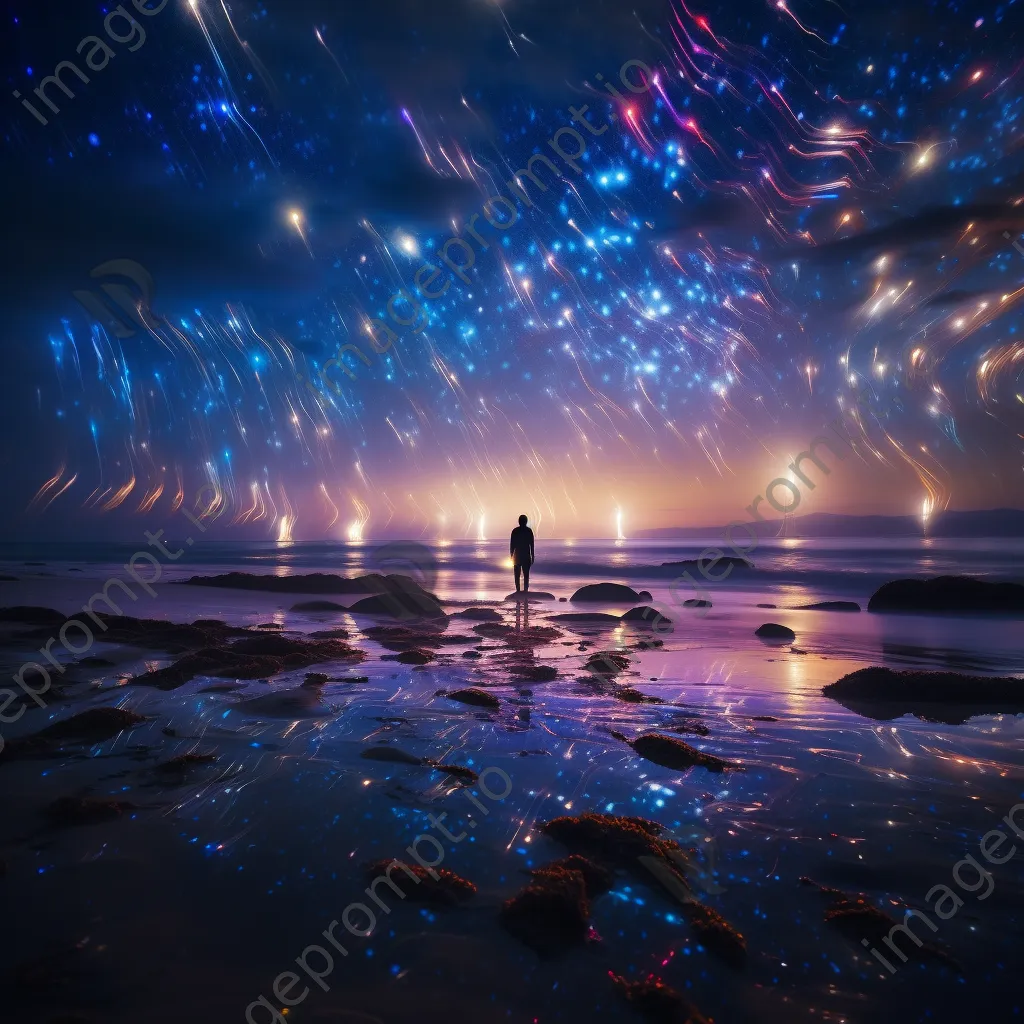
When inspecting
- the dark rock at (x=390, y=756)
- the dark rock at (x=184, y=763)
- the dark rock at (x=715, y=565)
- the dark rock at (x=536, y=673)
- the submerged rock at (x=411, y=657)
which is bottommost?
the dark rock at (x=715, y=565)

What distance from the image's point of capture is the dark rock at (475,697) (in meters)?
4.88

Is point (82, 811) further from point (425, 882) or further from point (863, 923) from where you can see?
point (863, 923)

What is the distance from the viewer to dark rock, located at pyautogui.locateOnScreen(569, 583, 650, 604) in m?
16.1

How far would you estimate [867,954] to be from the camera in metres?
1.95

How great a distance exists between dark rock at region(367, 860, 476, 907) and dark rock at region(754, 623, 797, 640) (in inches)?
342

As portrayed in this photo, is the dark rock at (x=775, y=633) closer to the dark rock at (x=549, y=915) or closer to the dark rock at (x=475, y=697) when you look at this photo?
the dark rock at (x=475, y=697)

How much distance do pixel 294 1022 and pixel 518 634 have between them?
7676mm

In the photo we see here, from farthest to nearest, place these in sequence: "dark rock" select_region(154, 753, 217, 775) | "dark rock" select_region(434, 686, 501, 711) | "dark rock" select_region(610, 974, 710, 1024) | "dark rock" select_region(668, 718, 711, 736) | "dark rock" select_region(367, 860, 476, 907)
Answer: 1. "dark rock" select_region(434, 686, 501, 711)
2. "dark rock" select_region(668, 718, 711, 736)
3. "dark rock" select_region(154, 753, 217, 775)
4. "dark rock" select_region(367, 860, 476, 907)
5. "dark rock" select_region(610, 974, 710, 1024)

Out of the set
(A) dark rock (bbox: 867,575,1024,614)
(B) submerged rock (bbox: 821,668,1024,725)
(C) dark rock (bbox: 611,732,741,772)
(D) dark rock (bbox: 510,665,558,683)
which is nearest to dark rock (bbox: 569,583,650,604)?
(A) dark rock (bbox: 867,575,1024,614)

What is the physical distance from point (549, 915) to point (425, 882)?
21.9 inches

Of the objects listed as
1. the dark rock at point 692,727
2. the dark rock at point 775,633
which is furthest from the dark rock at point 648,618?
the dark rock at point 692,727

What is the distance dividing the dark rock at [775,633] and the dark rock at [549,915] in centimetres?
854

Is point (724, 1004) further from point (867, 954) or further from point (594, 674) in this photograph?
point (594, 674)

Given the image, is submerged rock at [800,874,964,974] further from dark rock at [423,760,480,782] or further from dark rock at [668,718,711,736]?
dark rock at [668,718,711,736]
